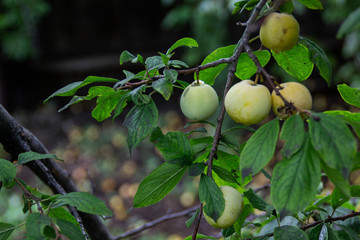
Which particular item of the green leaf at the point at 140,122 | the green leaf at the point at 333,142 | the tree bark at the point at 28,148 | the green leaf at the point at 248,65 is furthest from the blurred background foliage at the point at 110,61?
the green leaf at the point at 333,142

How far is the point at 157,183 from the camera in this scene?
0.60m

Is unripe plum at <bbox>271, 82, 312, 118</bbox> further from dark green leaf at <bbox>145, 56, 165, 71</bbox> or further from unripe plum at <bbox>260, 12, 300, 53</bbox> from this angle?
dark green leaf at <bbox>145, 56, 165, 71</bbox>

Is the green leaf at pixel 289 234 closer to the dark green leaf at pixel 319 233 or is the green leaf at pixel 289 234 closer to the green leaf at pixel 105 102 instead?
the dark green leaf at pixel 319 233

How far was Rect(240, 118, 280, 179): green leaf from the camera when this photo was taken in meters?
0.48

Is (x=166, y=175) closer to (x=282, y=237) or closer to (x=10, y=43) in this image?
(x=282, y=237)

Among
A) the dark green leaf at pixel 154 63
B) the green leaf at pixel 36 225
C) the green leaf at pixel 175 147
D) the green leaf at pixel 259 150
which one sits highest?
the dark green leaf at pixel 154 63

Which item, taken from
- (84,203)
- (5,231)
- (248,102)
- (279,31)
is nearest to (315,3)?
(279,31)

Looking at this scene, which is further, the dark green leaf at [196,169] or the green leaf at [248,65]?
the green leaf at [248,65]

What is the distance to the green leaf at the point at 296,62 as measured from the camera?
0.69 meters

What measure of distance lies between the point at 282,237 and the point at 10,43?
3.59m

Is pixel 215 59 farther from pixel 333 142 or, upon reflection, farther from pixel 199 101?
pixel 333 142

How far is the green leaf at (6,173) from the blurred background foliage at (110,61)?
2213 millimetres

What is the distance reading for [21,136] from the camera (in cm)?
75

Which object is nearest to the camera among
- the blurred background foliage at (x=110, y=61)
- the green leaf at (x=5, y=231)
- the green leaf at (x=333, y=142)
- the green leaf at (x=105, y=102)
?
the green leaf at (x=333, y=142)
